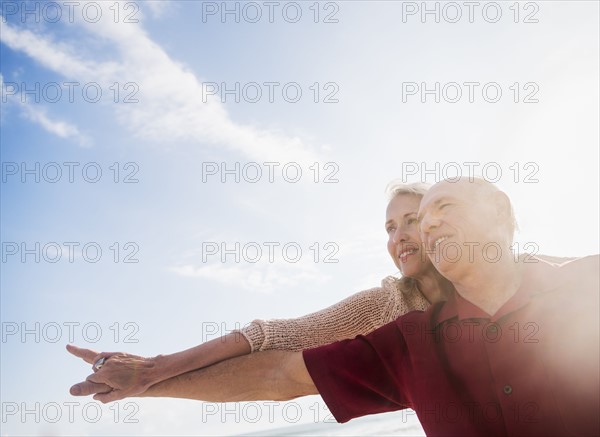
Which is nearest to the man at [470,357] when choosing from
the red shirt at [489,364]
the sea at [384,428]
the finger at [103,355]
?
the red shirt at [489,364]

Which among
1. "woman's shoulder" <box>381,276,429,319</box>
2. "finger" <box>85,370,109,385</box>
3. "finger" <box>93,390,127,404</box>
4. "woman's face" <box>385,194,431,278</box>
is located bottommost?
"finger" <box>93,390,127,404</box>

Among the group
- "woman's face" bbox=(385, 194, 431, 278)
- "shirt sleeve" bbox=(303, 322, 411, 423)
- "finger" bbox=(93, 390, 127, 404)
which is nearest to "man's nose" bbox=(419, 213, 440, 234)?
"shirt sleeve" bbox=(303, 322, 411, 423)

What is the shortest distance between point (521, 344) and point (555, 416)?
30 cm

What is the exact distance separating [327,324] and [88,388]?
1467 millimetres

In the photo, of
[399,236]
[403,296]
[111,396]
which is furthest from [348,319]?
[111,396]

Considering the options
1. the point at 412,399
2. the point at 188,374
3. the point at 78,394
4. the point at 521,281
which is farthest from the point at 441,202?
the point at 78,394

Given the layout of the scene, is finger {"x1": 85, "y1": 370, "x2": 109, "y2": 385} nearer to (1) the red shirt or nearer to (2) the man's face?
(1) the red shirt

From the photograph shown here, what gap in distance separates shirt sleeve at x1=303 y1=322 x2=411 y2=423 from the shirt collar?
251mm

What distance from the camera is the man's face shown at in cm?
273

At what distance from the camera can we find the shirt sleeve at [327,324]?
3.08m

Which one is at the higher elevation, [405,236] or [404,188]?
[404,188]

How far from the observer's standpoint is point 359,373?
2.69 m

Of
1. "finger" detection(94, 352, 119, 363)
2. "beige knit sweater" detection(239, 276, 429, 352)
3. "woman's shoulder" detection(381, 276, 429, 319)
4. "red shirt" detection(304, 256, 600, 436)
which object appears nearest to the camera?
"red shirt" detection(304, 256, 600, 436)

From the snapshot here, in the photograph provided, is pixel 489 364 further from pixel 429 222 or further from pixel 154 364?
pixel 154 364
